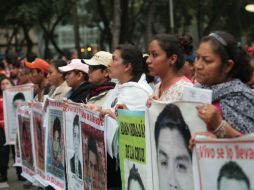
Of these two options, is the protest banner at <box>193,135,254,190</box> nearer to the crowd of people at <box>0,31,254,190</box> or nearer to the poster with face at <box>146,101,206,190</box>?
the crowd of people at <box>0,31,254,190</box>

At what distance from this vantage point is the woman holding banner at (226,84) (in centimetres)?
402

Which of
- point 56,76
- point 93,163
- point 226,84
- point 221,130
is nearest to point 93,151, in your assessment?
point 93,163

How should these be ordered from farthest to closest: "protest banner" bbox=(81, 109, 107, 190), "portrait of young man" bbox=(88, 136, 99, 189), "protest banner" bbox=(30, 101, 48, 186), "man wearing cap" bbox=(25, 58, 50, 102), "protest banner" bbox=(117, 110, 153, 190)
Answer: "man wearing cap" bbox=(25, 58, 50, 102) → "protest banner" bbox=(30, 101, 48, 186) → "portrait of young man" bbox=(88, 136, 99, 189) → "protest banner" bbox=(81, 109, 107, 190) → "protest banner" bbox=(117, 110, 153, 190)

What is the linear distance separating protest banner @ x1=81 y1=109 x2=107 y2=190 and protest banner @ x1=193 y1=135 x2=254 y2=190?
191cm

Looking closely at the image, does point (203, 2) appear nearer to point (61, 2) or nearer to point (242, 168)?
point (61, 2)

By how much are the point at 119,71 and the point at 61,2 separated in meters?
21.6

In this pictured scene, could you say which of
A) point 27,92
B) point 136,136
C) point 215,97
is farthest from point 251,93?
point 27,92

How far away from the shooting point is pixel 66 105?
734 cm

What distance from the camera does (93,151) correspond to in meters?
6.38

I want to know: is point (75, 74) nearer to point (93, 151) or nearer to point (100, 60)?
point (100, 60)

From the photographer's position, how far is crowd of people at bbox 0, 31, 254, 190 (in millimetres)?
4098

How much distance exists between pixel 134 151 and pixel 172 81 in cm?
59

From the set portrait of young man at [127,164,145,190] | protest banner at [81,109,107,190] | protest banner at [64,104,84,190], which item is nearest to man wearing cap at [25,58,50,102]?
protest banner at [64,104,84,190]

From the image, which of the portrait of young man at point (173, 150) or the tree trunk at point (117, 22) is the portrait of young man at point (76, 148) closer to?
the portrait of young man at point (173, 150)
